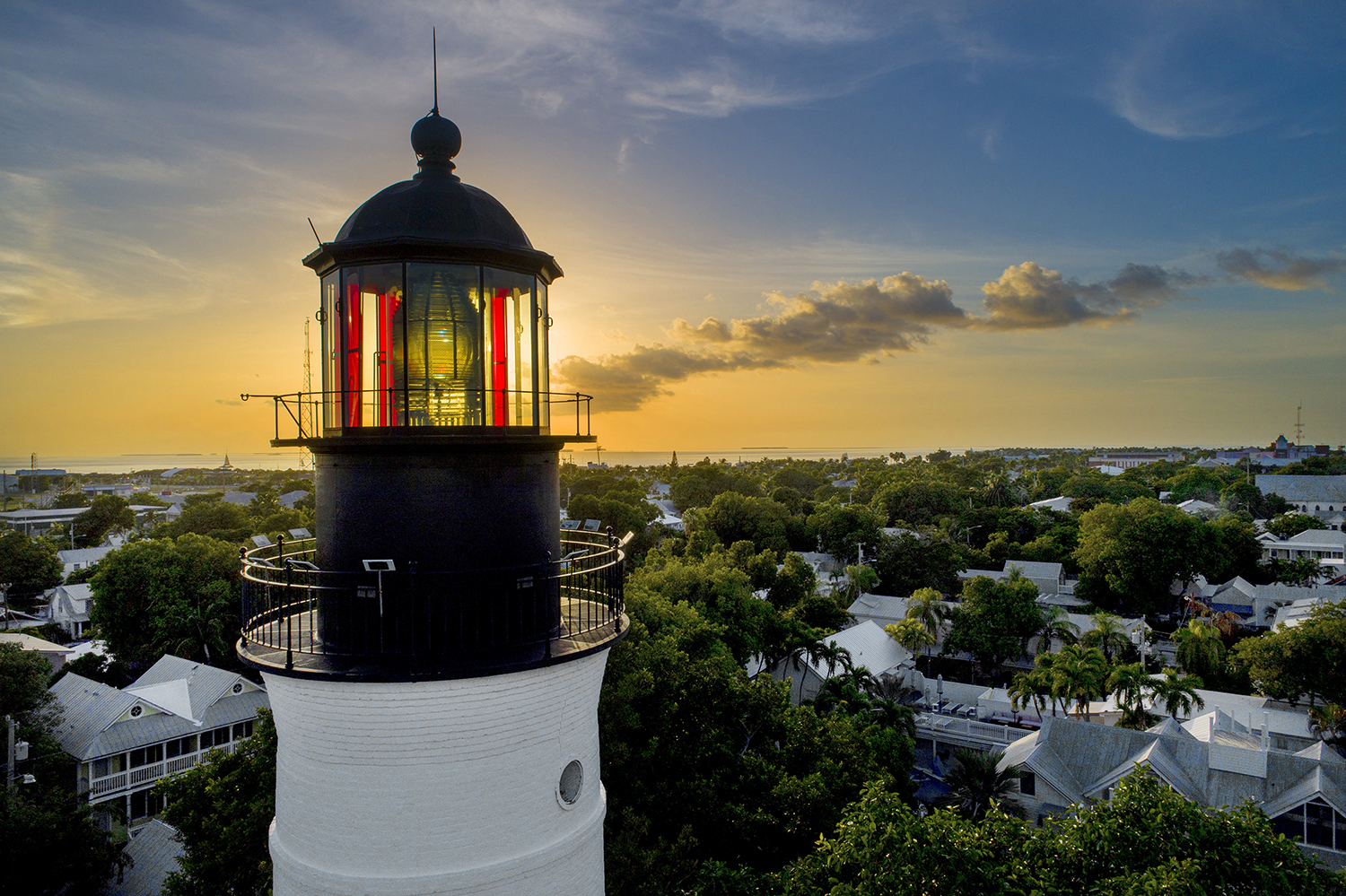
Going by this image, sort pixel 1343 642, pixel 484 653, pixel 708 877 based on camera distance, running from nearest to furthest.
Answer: pixel 484 653, pixel 708 877, pixel 1343 642

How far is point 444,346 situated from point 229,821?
31.9ft

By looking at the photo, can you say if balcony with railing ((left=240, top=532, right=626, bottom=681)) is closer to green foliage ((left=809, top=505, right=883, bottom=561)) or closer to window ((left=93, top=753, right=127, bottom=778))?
window ((left=93, top=753, right=127, bottom=778))

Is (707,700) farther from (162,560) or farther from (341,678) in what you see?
(162,560)

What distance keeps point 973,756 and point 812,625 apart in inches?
545

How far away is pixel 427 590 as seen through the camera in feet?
15.6

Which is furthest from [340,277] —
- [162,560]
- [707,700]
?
[162,560]

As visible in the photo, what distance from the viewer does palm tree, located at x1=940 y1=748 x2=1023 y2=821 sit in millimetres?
16984

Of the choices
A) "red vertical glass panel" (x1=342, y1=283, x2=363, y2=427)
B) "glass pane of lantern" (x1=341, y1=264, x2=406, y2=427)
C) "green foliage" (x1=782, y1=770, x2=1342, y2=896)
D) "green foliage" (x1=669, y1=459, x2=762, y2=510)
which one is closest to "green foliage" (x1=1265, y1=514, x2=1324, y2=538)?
"green foliage" (x1=669, y1=459, x2=762, y2=510)

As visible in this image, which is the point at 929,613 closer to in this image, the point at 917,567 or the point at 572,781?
the point at 917,567

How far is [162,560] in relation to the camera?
26.8 meters

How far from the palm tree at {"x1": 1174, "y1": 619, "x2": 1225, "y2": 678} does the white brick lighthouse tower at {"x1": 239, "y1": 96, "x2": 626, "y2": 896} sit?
30.4 metres

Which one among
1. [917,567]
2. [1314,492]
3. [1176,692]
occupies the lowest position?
[1176,692]

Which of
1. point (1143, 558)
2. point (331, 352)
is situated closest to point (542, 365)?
point (331, 352)

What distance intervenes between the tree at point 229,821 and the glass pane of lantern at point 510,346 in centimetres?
736
